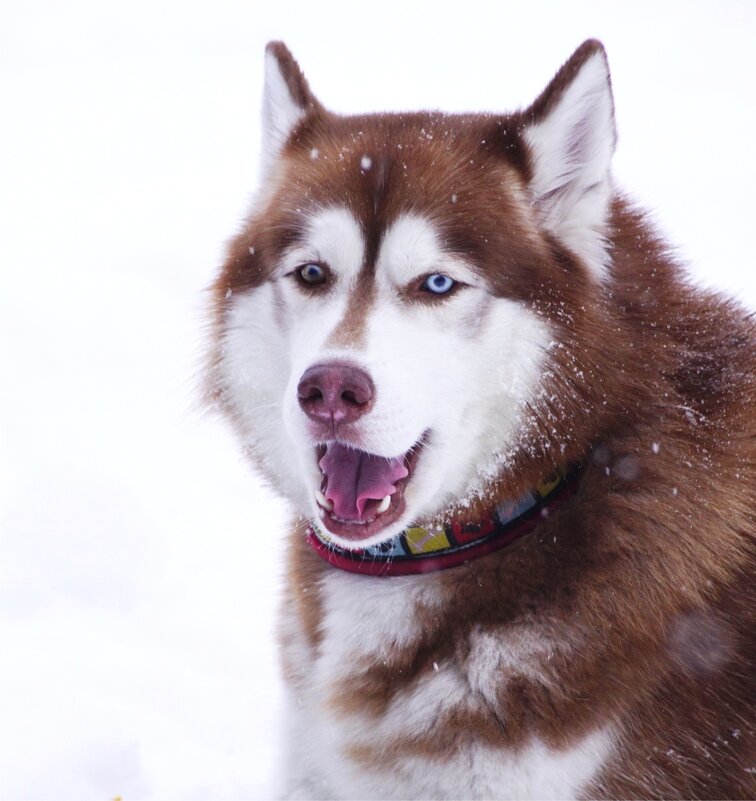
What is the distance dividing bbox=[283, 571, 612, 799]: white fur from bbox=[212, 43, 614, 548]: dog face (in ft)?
0.77

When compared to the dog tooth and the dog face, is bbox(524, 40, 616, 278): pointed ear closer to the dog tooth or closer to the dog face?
the dog face

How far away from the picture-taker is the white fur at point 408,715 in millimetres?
2102

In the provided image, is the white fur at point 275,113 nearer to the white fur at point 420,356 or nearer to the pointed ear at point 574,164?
the white fur at point 420,356

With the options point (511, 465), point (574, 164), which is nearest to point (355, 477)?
point (511, 465)

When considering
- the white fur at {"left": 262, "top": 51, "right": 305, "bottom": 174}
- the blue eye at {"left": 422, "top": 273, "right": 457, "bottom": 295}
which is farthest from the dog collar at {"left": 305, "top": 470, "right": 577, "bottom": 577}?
the white fur at {"left": 262, "top": 51, "right": 305, "bottom": 174}

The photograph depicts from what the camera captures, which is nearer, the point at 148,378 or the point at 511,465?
the point at 511,465

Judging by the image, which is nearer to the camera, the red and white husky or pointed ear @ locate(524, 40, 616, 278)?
the red and white husky

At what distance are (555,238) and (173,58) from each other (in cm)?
1140

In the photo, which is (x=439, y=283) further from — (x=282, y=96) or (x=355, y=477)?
(x=282, y=96)

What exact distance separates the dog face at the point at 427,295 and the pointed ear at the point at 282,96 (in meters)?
0.27

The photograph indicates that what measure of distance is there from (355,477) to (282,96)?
1190mm

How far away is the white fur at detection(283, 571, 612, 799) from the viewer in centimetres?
210

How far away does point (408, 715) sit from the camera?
221cm

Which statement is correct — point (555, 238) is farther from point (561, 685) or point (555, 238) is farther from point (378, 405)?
point (561, 685)
